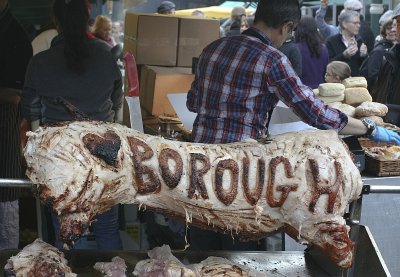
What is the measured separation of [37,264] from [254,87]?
150 centimetres

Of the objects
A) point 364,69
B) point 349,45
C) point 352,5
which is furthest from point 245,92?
point 352,5

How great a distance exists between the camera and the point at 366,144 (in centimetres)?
495

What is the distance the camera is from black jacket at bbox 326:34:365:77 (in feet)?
29.7

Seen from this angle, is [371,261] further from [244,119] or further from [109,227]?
[109,227]

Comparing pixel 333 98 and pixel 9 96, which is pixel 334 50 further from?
pixel 9 96

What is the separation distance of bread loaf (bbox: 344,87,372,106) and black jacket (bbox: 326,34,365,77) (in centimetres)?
323

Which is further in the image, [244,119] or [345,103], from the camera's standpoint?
[345,103]

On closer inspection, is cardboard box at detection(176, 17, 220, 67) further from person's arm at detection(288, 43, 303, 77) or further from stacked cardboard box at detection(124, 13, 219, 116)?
person's arm at detection(288, 43, 303, 77)

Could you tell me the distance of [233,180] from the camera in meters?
2.81

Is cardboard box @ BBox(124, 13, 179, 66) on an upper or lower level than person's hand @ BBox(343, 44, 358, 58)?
upper

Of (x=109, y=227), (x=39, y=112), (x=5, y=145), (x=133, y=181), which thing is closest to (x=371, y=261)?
(x=133, y=181)

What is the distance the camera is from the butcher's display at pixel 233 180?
2.67 meters

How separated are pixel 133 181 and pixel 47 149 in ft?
1.18

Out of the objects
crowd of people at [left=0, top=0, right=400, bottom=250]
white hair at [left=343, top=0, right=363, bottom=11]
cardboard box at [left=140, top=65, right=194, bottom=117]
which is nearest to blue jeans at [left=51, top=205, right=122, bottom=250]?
crowd of people at [left=0, top=0, right=400, bottom=250]
